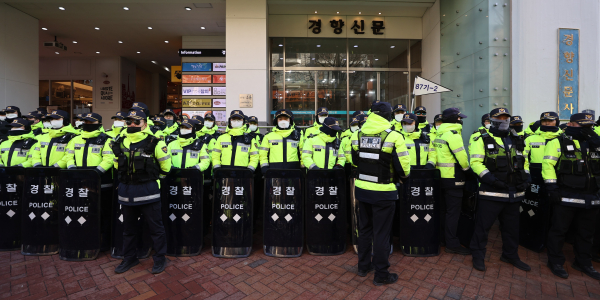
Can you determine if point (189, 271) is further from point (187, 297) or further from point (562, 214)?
point (562, 214)

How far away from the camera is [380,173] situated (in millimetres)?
3264

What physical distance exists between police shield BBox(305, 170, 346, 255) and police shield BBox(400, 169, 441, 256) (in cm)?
90

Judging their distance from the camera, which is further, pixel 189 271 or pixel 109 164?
pixel 109 164

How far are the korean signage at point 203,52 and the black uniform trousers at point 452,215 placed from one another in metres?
11.0

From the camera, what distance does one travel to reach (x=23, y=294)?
3.10m

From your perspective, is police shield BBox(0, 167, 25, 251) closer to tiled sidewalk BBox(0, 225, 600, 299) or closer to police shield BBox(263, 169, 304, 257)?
tiled sidewalk BBox(0, 225, 600, 299)

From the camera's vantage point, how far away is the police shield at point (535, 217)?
4254mm

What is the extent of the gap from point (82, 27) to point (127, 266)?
12.7 meters

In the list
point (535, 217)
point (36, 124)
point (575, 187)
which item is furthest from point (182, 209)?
point (535, 217)

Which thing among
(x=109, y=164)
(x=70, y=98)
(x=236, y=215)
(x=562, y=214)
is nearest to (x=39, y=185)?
(x=109, y=164)

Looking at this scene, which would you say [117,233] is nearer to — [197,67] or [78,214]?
[78,214]

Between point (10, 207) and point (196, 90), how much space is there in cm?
914

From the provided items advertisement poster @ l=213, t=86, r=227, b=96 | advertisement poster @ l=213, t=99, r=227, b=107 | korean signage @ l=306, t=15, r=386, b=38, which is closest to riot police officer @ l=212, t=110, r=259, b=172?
korean signage @ l=306, t=15, r=386, b=38

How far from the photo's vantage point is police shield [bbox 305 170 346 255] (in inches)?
162
